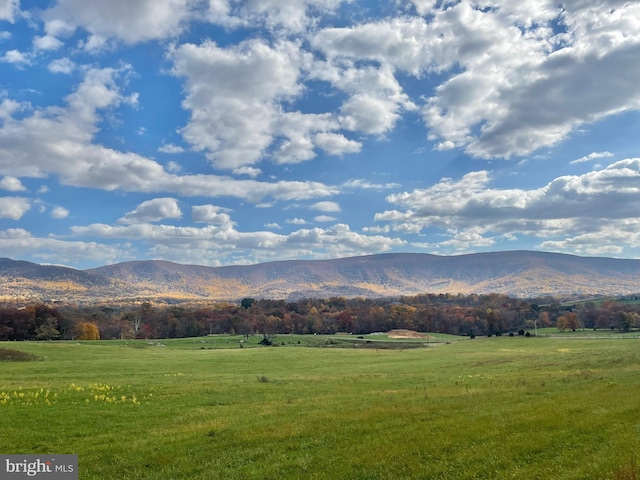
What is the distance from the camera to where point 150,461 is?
50.7 ft

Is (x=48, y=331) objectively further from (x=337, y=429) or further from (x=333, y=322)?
(x=337, y=429)

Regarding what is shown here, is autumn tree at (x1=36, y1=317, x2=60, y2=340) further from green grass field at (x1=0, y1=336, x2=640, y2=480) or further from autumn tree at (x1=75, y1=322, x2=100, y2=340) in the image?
green grass field at (x1=0, y1=336, x2=640, y2=480)

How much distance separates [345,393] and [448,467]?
65.1 feet

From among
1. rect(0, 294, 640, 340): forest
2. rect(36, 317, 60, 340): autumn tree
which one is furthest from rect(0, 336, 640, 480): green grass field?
rect(0, 294, 640, 340): forest

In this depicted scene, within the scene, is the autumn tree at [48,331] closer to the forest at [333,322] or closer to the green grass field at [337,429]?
the forest at [333,322]

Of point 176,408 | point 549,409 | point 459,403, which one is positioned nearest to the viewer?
point 549,409

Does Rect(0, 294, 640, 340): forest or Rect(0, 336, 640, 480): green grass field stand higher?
Rect(0, 336, 640, 480): green grass field

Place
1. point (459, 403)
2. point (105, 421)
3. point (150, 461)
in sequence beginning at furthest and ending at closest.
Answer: point (459, 403) < point (105, 421) < point (150, 461)

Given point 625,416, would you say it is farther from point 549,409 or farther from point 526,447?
point 526,447

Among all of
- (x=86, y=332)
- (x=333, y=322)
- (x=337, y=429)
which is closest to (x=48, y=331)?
(x=86, y=332)

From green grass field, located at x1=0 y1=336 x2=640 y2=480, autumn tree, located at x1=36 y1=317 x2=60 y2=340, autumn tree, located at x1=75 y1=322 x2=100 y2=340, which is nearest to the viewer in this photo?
green grass field, located at x1=0 y1=336 x2=640 y2=480

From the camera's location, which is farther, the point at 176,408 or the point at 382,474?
the point at 176,408

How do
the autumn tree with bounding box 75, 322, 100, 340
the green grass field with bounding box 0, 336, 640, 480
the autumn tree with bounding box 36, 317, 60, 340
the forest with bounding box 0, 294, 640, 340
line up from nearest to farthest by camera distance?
the green grass field with bounding box 0, 336, 640, 480
the autumn tree with bounding box 36, 317, 60, 340
the autumn tree with bounding box 75, 322, 100, 340
the forest with bounding box 0, 294, 640, 340

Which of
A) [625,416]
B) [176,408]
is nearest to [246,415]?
[176,408]
